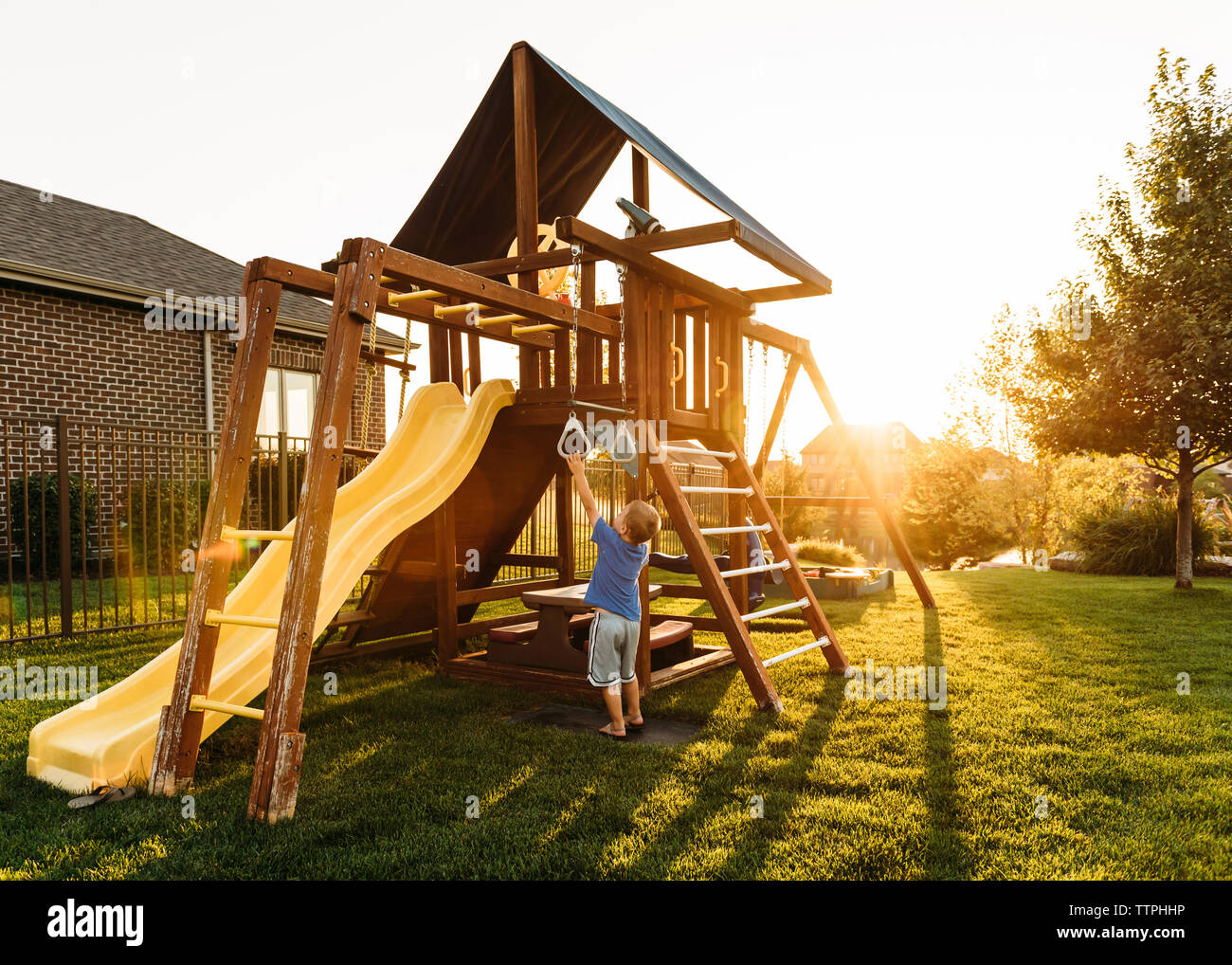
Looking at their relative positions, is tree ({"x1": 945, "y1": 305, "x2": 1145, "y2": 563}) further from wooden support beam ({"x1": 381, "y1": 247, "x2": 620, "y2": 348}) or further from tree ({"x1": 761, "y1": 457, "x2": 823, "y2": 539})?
wooden support beam ({"x1": 381, "y1": 247, "x2": 620, "y2": 348})

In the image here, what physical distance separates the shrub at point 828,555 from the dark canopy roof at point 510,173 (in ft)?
25.9

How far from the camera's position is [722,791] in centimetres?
377

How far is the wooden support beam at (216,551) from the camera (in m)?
3.80

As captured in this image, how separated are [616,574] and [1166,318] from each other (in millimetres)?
9452

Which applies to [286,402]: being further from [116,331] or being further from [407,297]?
[407,297]

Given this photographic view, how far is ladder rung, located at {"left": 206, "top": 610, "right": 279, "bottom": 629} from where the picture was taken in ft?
12.0

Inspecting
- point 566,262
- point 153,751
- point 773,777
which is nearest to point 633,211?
point 566,262

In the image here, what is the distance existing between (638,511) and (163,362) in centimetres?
1159

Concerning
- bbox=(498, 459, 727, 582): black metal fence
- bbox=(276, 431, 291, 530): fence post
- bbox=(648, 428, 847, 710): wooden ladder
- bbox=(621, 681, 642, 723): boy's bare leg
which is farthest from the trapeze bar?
bbox=(276, 431, 291, 530): fence post

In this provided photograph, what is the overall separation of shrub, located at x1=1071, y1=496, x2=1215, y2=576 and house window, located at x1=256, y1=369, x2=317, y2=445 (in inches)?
578

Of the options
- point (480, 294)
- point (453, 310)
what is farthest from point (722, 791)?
point (453, 310)

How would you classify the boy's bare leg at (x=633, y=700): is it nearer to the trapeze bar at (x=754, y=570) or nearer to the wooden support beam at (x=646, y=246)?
the trapeze bar at (x=754, y=570)

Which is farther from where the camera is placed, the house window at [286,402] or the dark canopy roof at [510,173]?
the house window at [286,402]

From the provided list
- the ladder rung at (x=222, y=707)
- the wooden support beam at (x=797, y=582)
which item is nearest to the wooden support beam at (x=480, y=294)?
the wooden support beam at (x=797, y=582)
